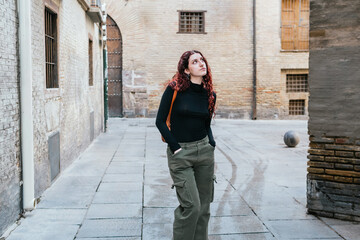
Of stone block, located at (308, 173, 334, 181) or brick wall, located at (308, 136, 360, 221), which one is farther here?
stone block, located at (308, 173, 334, 181)

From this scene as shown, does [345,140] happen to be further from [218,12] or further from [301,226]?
[218,12]

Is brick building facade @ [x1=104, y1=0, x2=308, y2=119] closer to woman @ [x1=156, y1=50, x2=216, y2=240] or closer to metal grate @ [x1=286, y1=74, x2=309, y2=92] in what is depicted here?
metal grate @ [x1=286, y1=74, x2=309, y2=92]

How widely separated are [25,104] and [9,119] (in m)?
0.46

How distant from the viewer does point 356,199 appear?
16.2 ft

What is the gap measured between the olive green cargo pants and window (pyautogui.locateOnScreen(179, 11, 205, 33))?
1794cm

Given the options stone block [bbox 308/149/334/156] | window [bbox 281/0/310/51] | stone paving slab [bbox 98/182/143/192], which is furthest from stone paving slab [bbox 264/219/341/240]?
window [bbox 281/0/310/51]

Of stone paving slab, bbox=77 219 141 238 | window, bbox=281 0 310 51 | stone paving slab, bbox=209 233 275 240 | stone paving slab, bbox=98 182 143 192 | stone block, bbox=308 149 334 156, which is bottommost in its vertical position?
stone paving slab, bbox=209 233 275 240

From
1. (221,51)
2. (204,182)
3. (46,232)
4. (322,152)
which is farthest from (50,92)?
(221,51)

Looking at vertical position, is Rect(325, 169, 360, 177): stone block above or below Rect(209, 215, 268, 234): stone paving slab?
above

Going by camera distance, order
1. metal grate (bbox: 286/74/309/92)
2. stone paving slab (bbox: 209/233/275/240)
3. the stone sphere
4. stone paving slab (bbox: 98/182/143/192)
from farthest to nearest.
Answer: metal grate (bbox: 286/74/309/92)
the stone sphere
stone paving slab (bbox: 98/182/143/192)
stone paving slab (bbox: 209/233/275/240)

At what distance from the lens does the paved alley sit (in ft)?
15.3

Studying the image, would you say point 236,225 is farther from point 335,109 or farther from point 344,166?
point 335,109

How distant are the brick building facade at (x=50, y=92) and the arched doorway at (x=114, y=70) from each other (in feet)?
22.2

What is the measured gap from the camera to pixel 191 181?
3559 mm
